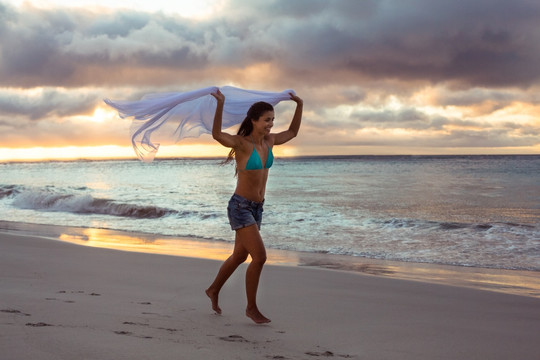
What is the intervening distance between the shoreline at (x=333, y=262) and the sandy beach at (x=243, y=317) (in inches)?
25.2

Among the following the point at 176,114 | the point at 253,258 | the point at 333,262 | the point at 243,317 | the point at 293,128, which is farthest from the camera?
the point at 333,262

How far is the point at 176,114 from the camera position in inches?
216

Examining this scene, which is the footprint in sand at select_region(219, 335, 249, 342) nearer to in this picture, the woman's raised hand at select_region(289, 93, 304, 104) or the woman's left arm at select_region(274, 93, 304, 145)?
the woman's left arm at select_region(274, 93, 304, 145)

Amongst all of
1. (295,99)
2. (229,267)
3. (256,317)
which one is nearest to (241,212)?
(229,267)

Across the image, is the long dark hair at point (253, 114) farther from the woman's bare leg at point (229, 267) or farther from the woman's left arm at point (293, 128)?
the woman's bare leg at point (229, 267)

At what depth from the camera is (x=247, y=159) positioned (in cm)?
455

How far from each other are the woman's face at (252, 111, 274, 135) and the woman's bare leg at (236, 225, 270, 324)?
88cm

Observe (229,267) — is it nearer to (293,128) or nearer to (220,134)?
(220,134)

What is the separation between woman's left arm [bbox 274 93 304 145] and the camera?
496 cm

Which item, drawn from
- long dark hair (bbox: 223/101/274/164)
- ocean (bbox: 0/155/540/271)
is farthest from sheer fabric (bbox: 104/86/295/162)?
ocean (bbox: 0/155/540/271)

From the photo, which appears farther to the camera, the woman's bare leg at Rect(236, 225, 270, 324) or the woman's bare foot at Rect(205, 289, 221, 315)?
the woman's bare foot at Rect(205, 289, 221, 315)

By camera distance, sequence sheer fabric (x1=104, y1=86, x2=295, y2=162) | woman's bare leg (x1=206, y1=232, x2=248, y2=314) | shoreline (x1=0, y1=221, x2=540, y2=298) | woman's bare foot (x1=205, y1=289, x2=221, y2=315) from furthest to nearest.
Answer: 1. shoreline (x1=0, y1=221, x2=540, y2=298)
2. sheer fabric (x1=104, y1=86, x2=295, y2=162)
3. woman's bare foot (x1=205, y1=289, x2=221, y2=315)
4. woman's bare leg (x1=206, y1=232, x2=248, y2=314)

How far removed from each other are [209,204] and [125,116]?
15152 millimetres

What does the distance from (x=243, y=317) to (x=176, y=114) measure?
2.25 meters
